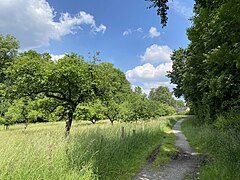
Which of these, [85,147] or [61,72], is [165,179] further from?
[61,72]

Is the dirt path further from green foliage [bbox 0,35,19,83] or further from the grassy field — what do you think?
green foliage [bbox 0,35,19,83]

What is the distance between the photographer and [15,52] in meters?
51.6

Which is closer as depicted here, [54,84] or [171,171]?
[171,171]

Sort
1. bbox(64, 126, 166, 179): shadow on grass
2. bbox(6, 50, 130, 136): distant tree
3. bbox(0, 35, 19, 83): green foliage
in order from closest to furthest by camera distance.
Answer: bbox(64, 126, 166, 179): shadow on grass, bbox(6, 50, 130, 136): distant tree, bbox(0, 35, 19, 83): green foliage

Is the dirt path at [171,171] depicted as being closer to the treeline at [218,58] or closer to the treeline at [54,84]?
the treeline at [218,58]

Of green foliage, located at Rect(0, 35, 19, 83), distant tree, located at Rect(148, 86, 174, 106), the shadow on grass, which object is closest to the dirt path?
the shadow on grass

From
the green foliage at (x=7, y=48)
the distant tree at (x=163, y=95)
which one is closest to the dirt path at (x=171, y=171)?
the green foliage at (x=7, y=48)

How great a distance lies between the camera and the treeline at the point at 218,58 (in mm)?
5020

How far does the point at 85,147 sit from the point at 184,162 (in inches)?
165

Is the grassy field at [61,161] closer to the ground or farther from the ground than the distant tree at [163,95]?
closer to the ground

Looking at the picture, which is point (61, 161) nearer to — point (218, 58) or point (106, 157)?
point (106, 157)

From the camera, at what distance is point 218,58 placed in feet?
19.3

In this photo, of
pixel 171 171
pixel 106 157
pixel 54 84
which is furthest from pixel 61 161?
pixel 54 84

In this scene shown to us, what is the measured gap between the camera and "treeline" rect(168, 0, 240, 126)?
5.02 meters
